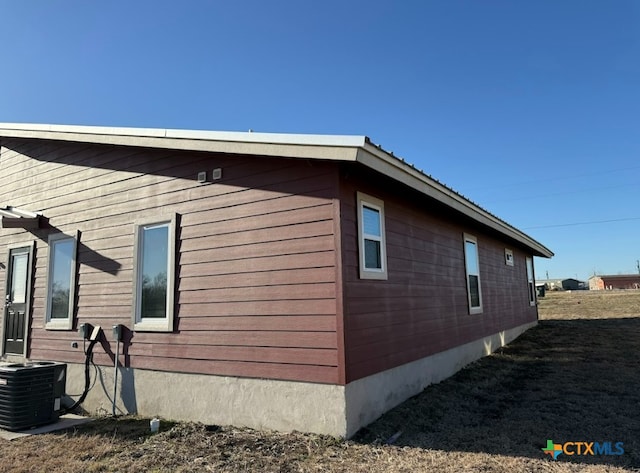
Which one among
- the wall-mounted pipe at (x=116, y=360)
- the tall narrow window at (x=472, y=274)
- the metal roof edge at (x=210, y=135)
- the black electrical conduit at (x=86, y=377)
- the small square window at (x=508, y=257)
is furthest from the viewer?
the small square window at (x=508, y=257)

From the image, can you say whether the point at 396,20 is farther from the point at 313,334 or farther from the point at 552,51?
the point at 313,334

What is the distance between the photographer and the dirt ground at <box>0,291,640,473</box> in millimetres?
3557

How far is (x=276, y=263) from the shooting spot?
4.64 meters

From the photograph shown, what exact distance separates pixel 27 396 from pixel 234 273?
9.53 feet

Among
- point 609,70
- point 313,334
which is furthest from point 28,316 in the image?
point 609,70

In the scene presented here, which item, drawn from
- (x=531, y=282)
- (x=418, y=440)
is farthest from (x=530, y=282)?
(x=418, y=440)

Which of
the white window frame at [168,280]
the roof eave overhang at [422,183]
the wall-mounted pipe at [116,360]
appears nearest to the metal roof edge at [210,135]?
the roof eave overhang at [422,183]

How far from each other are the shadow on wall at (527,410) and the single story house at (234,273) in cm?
37

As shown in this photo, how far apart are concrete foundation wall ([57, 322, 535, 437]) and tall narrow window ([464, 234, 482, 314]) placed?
2411 millimetres

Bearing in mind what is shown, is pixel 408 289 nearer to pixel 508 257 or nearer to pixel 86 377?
pixel 86 377

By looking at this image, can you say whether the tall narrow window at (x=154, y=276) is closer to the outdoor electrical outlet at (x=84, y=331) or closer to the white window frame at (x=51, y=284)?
the outdoor electrical outlet at (x=84, y=331)

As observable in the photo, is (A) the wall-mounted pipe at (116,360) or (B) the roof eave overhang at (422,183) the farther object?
(A) the wall-mounted pipe at (116,360)

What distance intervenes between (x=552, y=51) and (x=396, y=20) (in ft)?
19.5

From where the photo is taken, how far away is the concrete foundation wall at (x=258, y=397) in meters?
4.16
